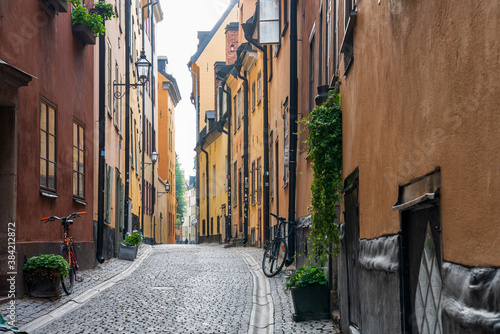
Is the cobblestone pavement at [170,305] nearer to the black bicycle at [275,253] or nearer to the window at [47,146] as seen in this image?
the black bicycle at [275,253]

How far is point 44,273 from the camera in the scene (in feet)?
31.9

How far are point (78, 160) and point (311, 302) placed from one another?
274 inches

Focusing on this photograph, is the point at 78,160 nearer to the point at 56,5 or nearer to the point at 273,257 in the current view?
the point at 56,5

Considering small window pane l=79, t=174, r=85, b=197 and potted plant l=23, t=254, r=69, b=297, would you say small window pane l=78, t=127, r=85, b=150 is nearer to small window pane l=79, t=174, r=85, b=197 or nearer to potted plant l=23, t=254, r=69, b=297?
small window pane l=79, t=174, r=85, b=197

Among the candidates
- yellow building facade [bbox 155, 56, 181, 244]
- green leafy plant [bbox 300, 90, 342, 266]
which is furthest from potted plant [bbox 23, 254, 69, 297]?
yellow building facade [bbox 155, 56, 181, 244]

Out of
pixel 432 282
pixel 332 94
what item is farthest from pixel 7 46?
pixel 432 282

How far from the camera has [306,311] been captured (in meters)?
8.64

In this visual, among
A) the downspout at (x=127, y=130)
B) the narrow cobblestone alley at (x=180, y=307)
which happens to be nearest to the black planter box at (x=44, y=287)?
the narrow cobblestone alley at (x=180, y=307)

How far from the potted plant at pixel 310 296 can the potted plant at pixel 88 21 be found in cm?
707

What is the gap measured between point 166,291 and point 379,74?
6948 mm

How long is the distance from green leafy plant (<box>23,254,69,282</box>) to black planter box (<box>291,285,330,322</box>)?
331 cm

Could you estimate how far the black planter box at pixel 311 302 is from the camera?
28.3 ft

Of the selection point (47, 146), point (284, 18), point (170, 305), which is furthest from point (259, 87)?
point (170, 305)

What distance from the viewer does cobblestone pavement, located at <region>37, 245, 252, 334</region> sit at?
7934 mm
